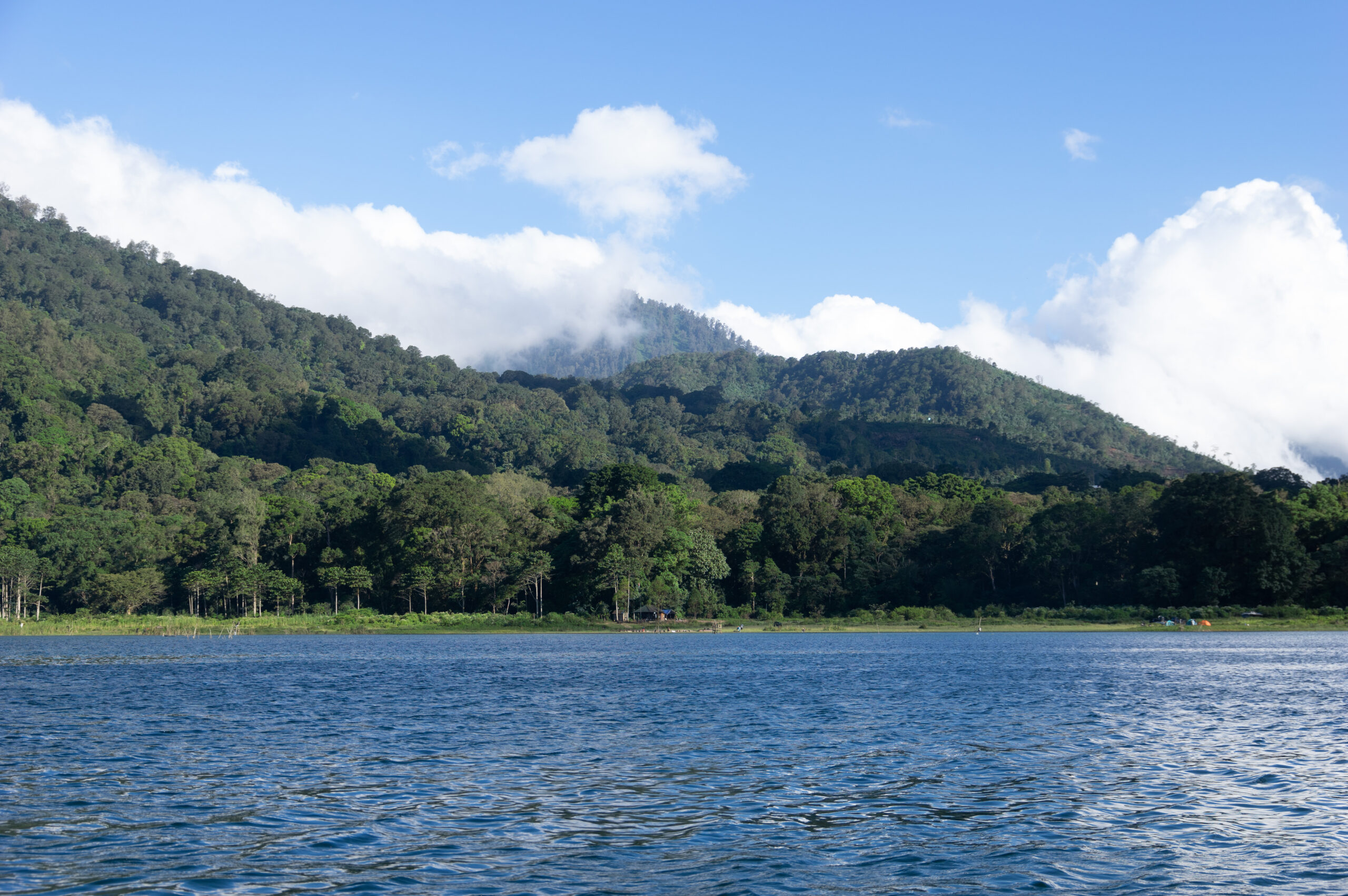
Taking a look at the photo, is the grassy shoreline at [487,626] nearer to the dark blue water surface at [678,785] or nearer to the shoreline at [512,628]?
the shoreline at [512,628]

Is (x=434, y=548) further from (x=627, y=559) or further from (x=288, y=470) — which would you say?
(x=288, y=470)

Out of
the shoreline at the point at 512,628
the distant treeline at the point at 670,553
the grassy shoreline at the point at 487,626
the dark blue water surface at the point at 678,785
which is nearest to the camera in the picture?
the dark blue water surface at the point at 678,785

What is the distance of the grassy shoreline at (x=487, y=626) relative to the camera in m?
95.5

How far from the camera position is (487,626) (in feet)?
334

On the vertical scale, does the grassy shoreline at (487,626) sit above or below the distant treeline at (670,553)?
below

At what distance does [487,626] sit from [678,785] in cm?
8220

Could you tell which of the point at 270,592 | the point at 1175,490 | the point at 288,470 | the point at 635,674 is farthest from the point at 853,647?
the point at 288,470

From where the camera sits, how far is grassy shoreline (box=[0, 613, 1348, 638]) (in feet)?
313

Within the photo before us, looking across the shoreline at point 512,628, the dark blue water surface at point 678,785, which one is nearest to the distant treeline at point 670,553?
the shoreline at point 512,628

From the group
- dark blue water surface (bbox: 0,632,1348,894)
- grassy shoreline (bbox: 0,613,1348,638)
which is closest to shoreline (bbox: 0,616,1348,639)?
grassy shoreline (bbox: 0,613,1348,638)

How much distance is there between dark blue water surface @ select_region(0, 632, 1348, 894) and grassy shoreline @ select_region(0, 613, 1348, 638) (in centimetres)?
5149

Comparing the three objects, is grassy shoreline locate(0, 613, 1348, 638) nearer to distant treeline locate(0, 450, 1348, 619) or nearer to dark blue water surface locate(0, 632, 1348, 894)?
distant treeline locate(0, 450, 1348, 619)

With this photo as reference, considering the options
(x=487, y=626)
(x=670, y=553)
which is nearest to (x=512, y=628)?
(x=487, y=626)

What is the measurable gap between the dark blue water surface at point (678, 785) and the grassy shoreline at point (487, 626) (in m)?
51.5
